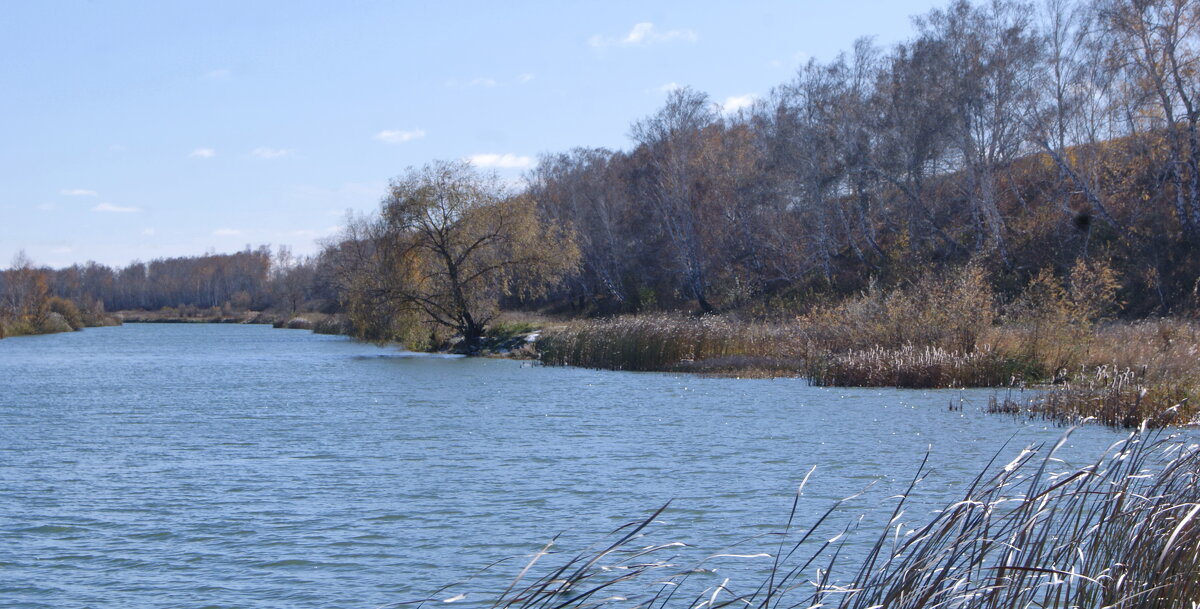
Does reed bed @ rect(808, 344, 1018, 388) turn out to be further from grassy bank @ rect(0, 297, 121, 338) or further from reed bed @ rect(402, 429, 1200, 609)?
grassy bank @ rect(0, 297, 121, 338)

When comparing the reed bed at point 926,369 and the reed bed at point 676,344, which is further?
the reed bed at point 676,344

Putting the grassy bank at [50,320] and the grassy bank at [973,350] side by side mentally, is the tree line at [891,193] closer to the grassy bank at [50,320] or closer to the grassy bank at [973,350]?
the grassy bank at [973,350]

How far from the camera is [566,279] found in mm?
68188

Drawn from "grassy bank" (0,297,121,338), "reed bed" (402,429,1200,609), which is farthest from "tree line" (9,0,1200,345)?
"grassy bank" (0,297,121,338)

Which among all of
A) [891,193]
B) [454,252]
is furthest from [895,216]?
[454,252]

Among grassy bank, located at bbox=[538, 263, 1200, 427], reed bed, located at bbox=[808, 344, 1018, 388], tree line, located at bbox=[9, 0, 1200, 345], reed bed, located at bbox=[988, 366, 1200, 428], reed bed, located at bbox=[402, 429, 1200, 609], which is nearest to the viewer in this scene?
reed bed, located at bbox=[402, 429, 1200, 609]

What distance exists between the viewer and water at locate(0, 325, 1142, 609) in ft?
34.0

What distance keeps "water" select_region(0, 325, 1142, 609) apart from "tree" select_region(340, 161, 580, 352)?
15.1 m

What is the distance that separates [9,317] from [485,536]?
78905 millimetres

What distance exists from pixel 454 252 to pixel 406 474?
1177 inches

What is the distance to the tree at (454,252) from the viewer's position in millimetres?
44188

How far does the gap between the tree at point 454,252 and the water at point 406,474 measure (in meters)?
15.1

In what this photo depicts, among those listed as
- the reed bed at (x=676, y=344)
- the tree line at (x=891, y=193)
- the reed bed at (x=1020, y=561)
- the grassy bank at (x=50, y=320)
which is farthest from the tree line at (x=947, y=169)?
the grassy bank at (x=50, y=320)

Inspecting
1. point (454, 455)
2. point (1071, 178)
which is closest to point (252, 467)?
point (454, 455)
